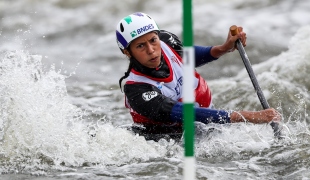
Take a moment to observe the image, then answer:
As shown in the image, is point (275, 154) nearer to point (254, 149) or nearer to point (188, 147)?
point (254, 149)

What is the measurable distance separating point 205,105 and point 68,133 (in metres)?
1.46

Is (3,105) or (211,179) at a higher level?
(3,105)

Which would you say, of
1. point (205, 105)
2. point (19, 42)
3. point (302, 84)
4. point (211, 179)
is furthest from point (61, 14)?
point (211, 179)

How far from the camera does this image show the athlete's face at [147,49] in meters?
6.36

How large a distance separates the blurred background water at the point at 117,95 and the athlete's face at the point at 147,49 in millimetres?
752

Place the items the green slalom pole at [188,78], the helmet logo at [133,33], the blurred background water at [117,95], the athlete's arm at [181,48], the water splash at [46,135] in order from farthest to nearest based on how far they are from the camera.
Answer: the athlete's arm at [181,48]
the helmet logo at [133,33]
the water splash at [46,135]
the blurred background water at [117,95]
the green slalom pole at [188,78]

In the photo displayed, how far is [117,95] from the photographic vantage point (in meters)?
10.4

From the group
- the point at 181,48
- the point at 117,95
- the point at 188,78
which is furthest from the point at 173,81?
the point at 117,95

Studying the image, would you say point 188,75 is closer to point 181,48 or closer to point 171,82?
point 171,82

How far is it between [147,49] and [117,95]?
4122mm

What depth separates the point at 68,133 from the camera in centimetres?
650

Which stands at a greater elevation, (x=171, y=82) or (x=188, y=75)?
(x=171, y=82)

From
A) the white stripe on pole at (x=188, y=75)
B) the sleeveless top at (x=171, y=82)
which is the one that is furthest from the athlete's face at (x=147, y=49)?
the white stripe on pole at (x=188, y=75)

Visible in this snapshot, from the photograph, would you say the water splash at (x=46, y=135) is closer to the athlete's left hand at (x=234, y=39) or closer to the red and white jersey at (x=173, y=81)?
the red and white jersey at (x=173, y=81)
